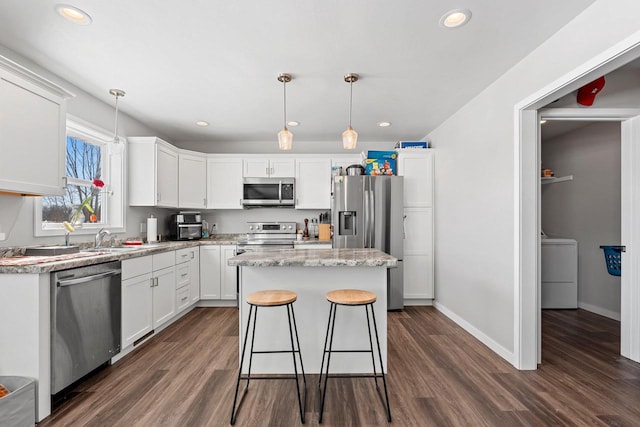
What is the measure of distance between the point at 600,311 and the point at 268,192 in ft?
15.3

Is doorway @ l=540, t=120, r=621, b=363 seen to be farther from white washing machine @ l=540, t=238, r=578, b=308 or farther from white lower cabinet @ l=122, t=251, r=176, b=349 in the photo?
white lower cabinet @ l=122, t=251, r=176, b=349

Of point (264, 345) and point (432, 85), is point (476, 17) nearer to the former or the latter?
point (432, 85)

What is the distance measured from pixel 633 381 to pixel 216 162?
195 inches

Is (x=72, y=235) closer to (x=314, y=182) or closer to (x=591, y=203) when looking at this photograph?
(x=314, y=182)

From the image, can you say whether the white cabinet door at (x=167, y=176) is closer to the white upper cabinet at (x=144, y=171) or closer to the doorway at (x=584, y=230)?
the white upper cabinet at (x=144, y=171)

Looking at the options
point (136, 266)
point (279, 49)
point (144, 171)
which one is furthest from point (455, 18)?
point (144, 171)

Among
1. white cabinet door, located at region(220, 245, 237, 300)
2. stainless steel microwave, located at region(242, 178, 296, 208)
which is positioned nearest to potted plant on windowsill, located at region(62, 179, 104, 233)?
white cabinet door, located at region(220, 245, 237, 300)

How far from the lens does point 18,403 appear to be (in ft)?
5.46

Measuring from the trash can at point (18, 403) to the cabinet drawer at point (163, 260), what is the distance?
135 centimetres

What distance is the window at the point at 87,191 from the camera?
271cm

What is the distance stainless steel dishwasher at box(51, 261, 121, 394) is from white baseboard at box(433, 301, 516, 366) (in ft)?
10.7

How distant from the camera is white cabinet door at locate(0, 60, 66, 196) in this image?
6.23 feet

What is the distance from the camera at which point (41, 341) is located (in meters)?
1.81

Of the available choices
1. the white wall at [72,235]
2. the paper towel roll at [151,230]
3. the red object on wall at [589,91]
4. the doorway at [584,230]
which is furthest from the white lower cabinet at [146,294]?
the doorway at [584,230]
